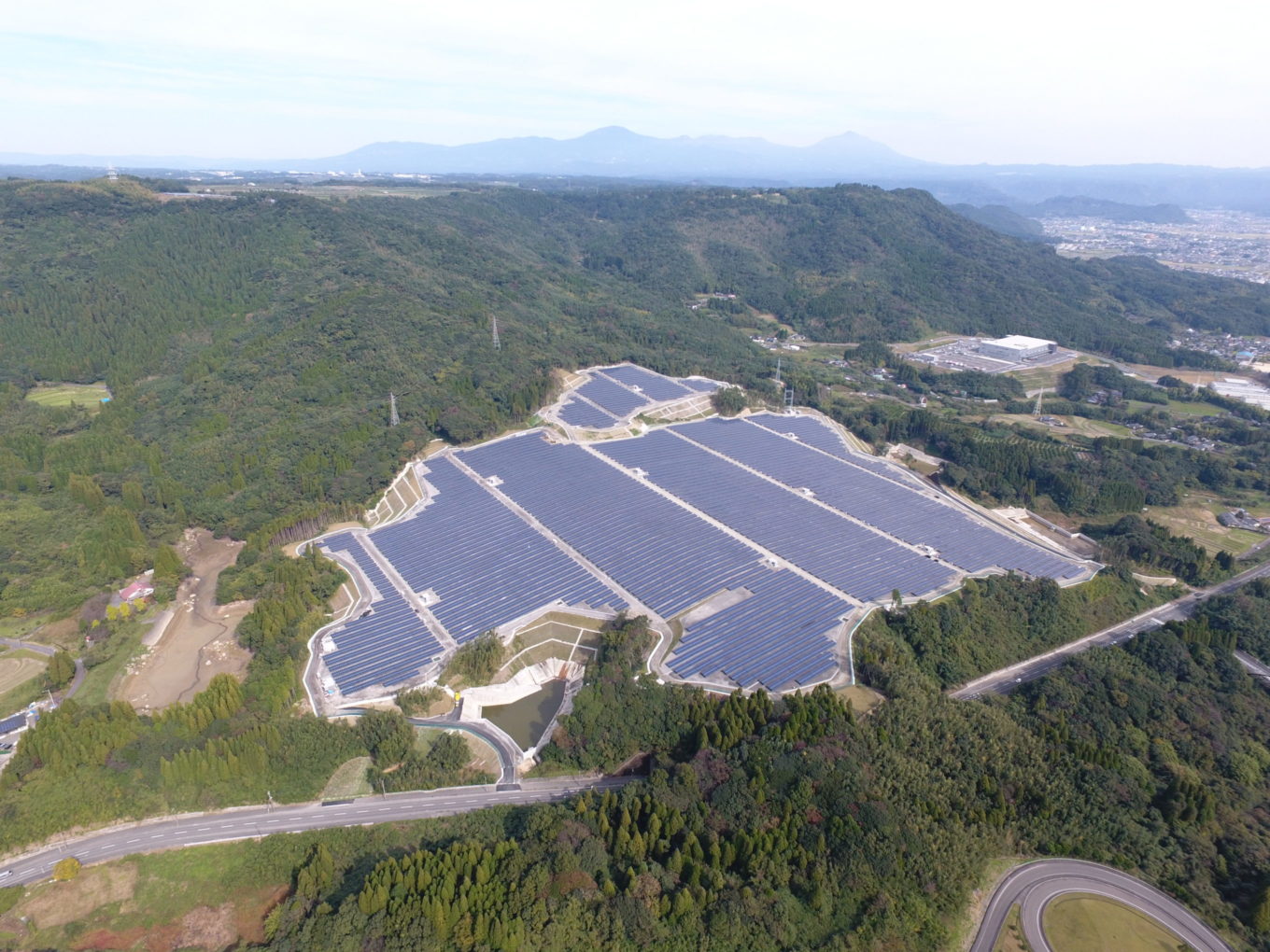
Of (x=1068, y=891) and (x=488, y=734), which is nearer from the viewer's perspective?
(x=1068, y=891)

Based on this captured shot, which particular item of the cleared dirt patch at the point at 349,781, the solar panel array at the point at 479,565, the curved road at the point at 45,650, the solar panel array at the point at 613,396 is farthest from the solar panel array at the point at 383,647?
the solar panel array at the point at 613,396

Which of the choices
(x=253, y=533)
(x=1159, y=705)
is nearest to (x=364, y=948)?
(x=253, y=533)

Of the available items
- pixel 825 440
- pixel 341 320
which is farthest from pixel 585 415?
pixel 341 320

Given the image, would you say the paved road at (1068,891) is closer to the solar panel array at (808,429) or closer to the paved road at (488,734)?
the paved road at (488,734)

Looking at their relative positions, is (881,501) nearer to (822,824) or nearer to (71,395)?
(822,824)

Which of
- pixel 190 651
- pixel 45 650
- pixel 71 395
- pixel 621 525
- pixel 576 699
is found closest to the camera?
pixel 576 699

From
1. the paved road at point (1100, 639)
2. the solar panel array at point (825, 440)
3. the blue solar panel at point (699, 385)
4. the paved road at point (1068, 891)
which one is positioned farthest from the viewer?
the blue solar panel at point (699, 385)

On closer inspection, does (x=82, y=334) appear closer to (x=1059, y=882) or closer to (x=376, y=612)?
(x=376, y=612)
